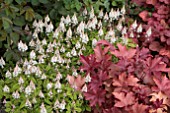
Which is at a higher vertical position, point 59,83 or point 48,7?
point 48,7

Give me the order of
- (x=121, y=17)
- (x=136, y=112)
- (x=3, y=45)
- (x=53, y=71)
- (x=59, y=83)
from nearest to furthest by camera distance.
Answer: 1. (x=136, y=112)
2. (x=59, y=83)
3. (x=53, y=71)
4. (x=3, y=45)
5. (x=121, y=17)

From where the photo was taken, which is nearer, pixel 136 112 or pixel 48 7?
pixel 136 112

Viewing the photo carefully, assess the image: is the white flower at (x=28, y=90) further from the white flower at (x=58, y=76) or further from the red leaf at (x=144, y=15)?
the red leaf at (x=144, y=15)

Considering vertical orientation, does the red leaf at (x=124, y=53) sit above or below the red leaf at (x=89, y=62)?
above

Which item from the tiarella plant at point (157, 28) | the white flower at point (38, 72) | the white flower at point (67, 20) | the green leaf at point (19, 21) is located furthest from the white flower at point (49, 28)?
the tiarella plant at point (157, 28)

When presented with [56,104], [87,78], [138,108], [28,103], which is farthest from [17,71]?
[138,108]

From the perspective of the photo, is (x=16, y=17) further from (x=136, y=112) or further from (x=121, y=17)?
(x=136, y=112)

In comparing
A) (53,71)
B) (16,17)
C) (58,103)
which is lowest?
(58,103)

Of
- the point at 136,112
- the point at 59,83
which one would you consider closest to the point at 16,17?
the point at 59,83
